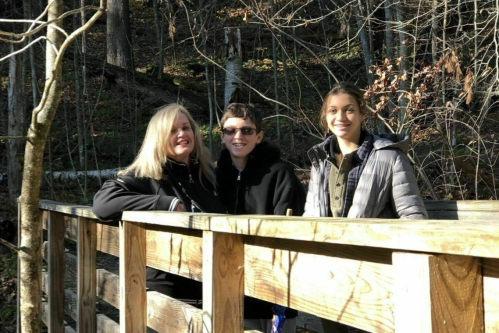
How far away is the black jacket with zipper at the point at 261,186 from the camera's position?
398 centimetres

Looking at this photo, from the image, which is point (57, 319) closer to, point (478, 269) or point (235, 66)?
point (478, 269)

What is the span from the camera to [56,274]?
5547mm

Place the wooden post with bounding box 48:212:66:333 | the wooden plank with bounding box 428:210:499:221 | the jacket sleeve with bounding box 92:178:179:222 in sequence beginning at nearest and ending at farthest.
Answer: the jacket sleeve with bounding box 92:178:179:222
the wooden plank with bounding box 428:210:499:221
the wooden post with bounding box 48:212:66:333

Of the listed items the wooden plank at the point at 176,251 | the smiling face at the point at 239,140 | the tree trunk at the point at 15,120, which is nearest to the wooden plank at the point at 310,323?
the smiling face at the point at 239,140

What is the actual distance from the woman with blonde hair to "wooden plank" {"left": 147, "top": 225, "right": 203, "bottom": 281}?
0.19 metres

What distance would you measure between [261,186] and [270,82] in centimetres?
1532

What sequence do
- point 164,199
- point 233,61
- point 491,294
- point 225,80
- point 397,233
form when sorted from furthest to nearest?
1. point 225,80
2. point 233,61
3. point 164,199
4. point 397,233
5. point 491,294

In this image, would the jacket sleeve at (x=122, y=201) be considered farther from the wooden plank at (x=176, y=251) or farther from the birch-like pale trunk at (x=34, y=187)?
the birch-like pale trunk at (x=34, y=187)

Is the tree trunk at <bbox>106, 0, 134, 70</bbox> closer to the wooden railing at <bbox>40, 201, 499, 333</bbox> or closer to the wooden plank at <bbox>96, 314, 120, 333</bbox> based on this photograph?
the wooden plank at <bbox>96, 314, 120, 333</bbox>

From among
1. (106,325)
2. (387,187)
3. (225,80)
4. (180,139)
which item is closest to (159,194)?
(180,139)

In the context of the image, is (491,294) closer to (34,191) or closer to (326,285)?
(326,285)

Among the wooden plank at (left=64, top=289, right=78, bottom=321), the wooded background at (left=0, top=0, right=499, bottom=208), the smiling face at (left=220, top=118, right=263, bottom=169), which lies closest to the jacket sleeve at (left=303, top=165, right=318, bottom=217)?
the smiling face at (left=220, top=118, right=263, bottom=169)

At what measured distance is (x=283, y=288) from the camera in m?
2.24

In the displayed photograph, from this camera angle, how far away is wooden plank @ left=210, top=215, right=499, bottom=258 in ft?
4.38
